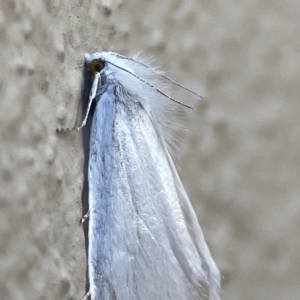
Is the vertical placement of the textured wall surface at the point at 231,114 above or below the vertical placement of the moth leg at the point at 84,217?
above

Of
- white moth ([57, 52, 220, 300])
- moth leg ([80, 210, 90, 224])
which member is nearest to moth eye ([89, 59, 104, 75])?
white moth ([57, 52, 220, 300])

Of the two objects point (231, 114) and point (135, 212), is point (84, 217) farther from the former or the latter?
point (231, 114)

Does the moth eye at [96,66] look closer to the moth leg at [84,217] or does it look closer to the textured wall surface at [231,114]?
the textured wall surface at [231,114]

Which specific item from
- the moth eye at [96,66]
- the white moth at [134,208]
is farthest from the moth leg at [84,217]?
Answer: the moth eye at [96,66]

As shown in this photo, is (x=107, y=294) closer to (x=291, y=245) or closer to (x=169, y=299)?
(x=169, y=299)

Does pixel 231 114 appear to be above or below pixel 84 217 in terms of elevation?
above

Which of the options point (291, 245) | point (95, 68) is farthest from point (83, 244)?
point (291, 245)

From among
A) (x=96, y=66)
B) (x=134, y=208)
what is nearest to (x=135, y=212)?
(x=134, y=208)
